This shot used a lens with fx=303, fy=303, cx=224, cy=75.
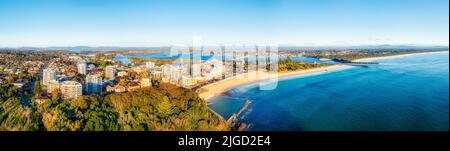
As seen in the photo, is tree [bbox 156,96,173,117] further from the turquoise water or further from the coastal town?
the turquoise water

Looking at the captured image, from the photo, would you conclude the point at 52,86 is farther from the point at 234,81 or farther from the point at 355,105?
the point at 355,105

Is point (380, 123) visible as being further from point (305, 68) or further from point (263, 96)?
point (305, 68)

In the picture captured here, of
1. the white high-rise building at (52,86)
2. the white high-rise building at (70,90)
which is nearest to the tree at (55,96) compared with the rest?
the white high-rise building at (70,90)

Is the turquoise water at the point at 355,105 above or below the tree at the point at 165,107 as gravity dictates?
below

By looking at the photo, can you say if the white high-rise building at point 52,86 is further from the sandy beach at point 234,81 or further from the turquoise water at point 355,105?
the turquoise water at point 355,105
